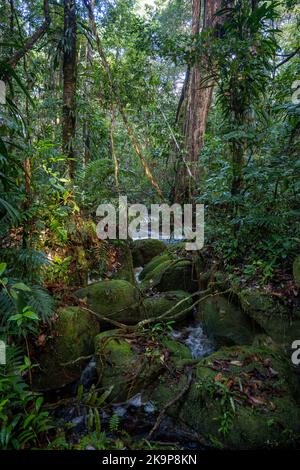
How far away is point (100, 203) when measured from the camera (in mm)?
5215

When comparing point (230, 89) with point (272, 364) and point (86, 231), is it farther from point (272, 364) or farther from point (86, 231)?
point (272, 364)

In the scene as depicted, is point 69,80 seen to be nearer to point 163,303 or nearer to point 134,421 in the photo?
point 163,303

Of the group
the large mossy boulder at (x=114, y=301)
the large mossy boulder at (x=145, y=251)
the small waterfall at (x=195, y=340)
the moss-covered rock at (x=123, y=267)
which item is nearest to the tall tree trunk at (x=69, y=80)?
the moss-covered rock at (x=123, y=267)

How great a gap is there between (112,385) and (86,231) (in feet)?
8.32

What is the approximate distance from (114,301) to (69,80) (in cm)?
373

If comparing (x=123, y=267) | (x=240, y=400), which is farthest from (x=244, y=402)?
(x=123, y=267)

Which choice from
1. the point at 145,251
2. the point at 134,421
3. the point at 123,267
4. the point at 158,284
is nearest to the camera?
the point at 134,421

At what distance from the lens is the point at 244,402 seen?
250 centimetres

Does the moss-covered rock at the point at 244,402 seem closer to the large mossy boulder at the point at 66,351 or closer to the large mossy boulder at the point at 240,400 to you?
the large mossy boulder at the point at 240,400

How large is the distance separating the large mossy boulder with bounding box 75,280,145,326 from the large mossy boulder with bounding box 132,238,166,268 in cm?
287

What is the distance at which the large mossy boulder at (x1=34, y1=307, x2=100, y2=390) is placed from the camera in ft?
9.98

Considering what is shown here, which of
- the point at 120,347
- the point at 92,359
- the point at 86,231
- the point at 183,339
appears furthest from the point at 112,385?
the point at 86,231

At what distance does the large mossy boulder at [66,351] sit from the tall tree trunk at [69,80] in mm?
2476

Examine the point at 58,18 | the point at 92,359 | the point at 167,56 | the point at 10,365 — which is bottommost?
the point at 92,359
